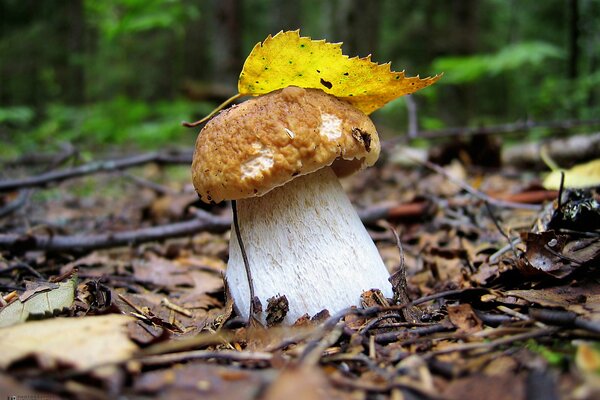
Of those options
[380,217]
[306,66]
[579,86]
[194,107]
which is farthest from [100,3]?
[579,86]

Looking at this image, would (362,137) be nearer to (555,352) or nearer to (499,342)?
(499,342)

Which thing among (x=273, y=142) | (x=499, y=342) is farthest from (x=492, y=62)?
(x=499, y=342)

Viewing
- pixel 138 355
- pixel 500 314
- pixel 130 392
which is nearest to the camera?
pixel 130 392

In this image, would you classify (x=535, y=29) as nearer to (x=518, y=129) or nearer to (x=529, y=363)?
(x=518, y=129)

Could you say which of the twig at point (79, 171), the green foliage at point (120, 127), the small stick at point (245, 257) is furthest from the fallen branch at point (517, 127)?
the green foliage at point (120, 127)

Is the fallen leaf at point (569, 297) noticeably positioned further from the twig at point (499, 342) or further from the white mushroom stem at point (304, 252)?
the white mushroom stem at point (304, 252)

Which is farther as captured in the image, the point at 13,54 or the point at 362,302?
the point at 13,54

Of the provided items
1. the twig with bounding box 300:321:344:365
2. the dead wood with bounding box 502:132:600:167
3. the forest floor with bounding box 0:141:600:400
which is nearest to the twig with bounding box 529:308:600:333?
the forest floor with bounding box 0:141:600:400
